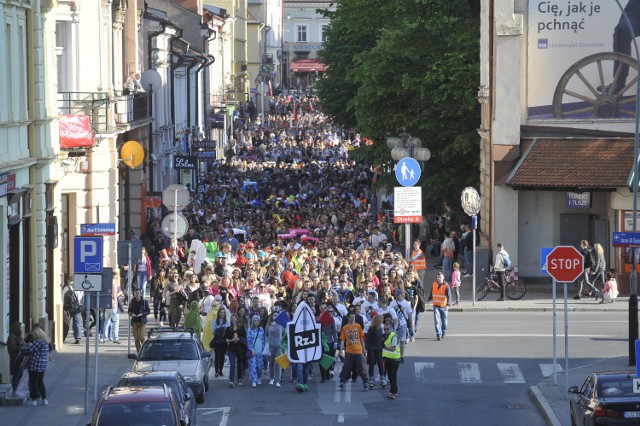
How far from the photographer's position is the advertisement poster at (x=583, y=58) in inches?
1565

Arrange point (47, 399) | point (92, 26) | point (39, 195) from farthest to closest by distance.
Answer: point (92, 26)
point (39, 195)
point (47, 399)

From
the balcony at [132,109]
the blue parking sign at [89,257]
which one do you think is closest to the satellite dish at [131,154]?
the balcony at [132,109]

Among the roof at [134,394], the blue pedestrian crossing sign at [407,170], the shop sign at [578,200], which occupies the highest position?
the blue pedestrian crossing sign at [407,170]

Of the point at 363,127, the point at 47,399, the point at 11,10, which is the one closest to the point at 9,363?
the point at 47,399

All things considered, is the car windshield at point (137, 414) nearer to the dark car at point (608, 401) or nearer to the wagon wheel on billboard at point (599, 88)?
the dark car at point (608, 401)

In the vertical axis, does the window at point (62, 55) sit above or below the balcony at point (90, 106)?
above

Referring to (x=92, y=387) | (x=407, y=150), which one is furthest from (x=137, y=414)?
(x=407, y=150)

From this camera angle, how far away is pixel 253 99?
5226 inches

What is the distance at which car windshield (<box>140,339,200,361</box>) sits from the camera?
25.3 m

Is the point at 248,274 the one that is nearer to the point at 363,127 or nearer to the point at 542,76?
the point at 542,76

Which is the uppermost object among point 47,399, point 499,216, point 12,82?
point 12,82

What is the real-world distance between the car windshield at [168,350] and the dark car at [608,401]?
7385mm

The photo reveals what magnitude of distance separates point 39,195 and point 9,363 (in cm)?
442

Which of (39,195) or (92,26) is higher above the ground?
(92,26)
